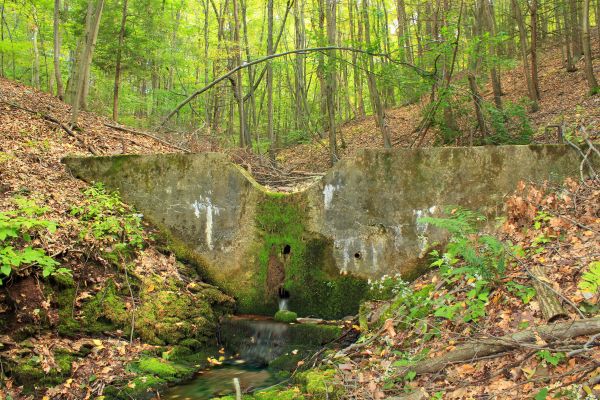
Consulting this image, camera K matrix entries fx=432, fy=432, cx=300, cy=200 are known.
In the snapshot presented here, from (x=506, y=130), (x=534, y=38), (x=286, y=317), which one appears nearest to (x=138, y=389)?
(x=286, y=317)

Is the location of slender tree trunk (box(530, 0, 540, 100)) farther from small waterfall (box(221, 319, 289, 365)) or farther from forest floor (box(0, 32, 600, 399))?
small waterfall (box(221, 319, 289, 365))

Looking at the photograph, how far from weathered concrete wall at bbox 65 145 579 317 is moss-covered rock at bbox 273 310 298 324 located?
317 millimetres

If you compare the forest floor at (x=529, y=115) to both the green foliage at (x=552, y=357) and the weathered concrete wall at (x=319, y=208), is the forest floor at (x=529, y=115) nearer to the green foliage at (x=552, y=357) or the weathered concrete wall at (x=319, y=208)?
the weathered concrete wall at (x=319, y=208)

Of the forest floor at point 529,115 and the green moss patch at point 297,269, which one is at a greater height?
the forest floor at point 529,115

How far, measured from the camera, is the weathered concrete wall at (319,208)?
682cm

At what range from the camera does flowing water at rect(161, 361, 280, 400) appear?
5367 mm

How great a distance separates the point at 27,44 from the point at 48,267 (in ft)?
42.5

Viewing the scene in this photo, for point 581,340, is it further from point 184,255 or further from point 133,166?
point 133,166

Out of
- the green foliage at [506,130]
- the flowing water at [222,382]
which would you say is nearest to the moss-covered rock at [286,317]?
the flowing water at [222,382]

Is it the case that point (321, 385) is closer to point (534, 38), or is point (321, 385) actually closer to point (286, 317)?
point (286, 317)

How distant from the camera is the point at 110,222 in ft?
22.9

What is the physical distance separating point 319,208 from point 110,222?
3455 mm

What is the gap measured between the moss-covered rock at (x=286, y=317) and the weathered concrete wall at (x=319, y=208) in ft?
1.04

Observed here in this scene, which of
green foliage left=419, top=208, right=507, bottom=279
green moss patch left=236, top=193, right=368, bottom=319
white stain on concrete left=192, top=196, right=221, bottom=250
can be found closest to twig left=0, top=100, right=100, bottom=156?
white stain on concrete left=192, top=196, right=221, bottom=250
